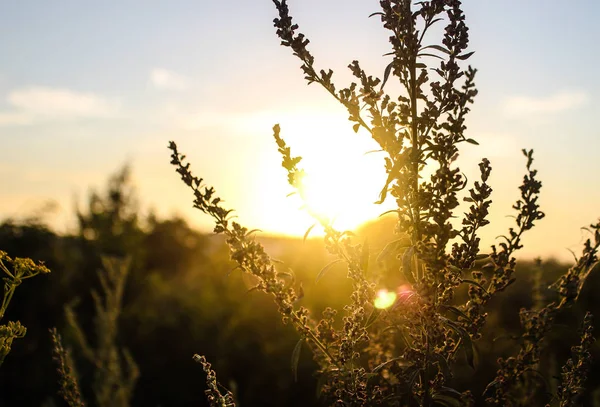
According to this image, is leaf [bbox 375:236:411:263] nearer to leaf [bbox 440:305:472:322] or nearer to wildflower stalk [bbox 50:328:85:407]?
leaf [bbox 440:305:472:322]

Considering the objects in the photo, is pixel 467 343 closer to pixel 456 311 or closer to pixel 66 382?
pixel 456 311

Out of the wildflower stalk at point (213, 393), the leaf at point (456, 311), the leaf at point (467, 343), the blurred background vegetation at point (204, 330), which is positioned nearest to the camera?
the wildflower stalk at point (213, 393)

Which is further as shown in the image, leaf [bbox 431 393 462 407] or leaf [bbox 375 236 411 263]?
leaf [bbox 375 236 411 263]

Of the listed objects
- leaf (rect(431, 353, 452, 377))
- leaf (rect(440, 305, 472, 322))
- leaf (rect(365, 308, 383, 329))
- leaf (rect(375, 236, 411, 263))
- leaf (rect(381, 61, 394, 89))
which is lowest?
leaf (rect(431, 353, 452, 377))

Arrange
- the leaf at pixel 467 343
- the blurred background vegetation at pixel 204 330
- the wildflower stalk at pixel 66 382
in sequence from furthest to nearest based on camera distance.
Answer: the blurred background vegetation at pixel 204 330 < the wildflower stalk at pixel 66 382 < the leaf at pixel 467 343

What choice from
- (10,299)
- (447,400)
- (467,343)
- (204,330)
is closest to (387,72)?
(467,343)

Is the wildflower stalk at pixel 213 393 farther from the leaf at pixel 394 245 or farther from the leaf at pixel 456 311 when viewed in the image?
the leaf at pixel 456 311

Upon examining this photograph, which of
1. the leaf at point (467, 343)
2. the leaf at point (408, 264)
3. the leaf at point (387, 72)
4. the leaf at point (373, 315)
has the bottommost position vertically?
the leaf at point (467, 343)

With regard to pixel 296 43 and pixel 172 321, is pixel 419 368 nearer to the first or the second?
pixel 296 43

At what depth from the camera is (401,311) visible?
2594 mm

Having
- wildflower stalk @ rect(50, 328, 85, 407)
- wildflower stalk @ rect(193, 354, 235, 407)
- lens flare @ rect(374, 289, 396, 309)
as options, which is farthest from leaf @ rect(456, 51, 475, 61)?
wildflower stalk @ rect(50, 328, 85, 407)

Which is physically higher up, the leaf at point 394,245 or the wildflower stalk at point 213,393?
the leaf at point 394,245

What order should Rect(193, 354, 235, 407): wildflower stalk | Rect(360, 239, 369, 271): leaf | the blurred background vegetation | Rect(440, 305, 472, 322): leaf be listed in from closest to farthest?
1. Rect(193, 354, 235, 407): wildflower stalk
2. Rect(440, 305, 472, 322): leaf
3. Rect(360, 239, 369, 271): leaf
4. the blurred background vegetation

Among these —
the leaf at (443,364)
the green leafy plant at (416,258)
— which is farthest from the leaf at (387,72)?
the leaf at (443,364)
